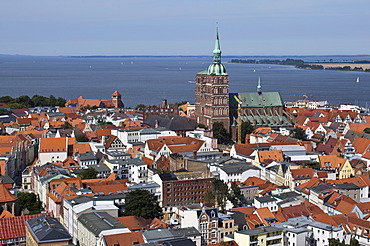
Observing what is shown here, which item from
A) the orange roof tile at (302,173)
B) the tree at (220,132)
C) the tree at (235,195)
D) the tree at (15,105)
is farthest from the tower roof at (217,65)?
the tree at (15,105)

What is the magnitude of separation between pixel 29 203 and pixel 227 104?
33912mm

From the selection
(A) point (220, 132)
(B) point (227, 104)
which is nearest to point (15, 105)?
(B) point (227, 104)

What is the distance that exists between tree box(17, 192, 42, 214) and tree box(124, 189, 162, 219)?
25.1 feet

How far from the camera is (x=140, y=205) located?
38.1 metres

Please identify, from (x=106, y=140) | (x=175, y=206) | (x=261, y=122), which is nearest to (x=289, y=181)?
(x=175, y=206)

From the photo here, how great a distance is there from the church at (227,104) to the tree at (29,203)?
3099cm

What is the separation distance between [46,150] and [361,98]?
333 ft

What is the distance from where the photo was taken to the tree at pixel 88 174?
47812 millimetres

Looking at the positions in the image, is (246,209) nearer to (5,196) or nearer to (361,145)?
(5,196)

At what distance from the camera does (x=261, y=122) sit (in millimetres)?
74250

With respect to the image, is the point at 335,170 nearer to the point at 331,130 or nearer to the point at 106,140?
the point at 331,130

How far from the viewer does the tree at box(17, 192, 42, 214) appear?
42.5 m
